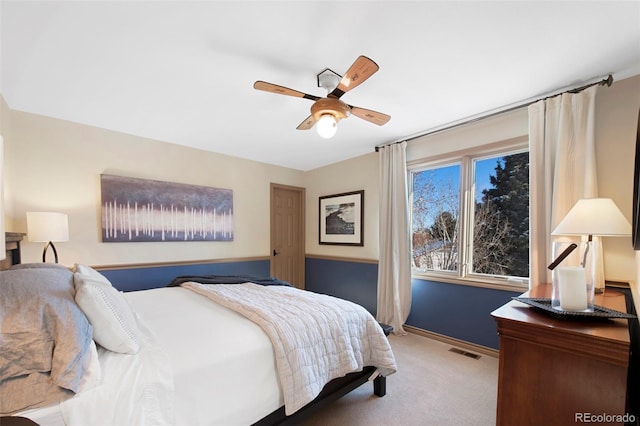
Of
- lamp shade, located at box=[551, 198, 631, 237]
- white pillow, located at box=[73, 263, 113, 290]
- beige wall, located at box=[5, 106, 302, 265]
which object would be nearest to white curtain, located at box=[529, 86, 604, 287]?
lamp shade, located at box=[551, 198, 631, 237]

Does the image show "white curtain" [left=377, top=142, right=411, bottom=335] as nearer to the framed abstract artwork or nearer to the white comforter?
the white comforter

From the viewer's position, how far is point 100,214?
118 inches

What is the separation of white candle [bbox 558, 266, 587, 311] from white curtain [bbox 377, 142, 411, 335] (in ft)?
6.44

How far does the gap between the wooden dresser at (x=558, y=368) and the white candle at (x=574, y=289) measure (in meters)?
0.09

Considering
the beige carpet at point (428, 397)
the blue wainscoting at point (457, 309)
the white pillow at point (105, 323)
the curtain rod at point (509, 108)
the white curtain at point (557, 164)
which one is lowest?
the beige carpet at point (428, 397)

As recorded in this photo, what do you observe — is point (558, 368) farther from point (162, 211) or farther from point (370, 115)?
point (162, 211)

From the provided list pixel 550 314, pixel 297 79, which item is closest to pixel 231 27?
pixel 297 79

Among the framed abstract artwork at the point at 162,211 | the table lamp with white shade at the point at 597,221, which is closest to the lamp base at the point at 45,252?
the framed abstract artwork at the point at 162,211

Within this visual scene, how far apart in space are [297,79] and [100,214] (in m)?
2.66

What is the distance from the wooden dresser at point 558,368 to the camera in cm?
108

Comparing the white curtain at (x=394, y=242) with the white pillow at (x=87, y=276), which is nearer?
the white pillow at (x=87, y=276)

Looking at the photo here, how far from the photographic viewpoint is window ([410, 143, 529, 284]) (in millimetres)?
2664

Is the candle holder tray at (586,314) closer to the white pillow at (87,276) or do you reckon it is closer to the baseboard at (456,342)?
the baseboard at (456,342)

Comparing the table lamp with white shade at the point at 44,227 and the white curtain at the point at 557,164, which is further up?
the white curtain at the point at 557,164
